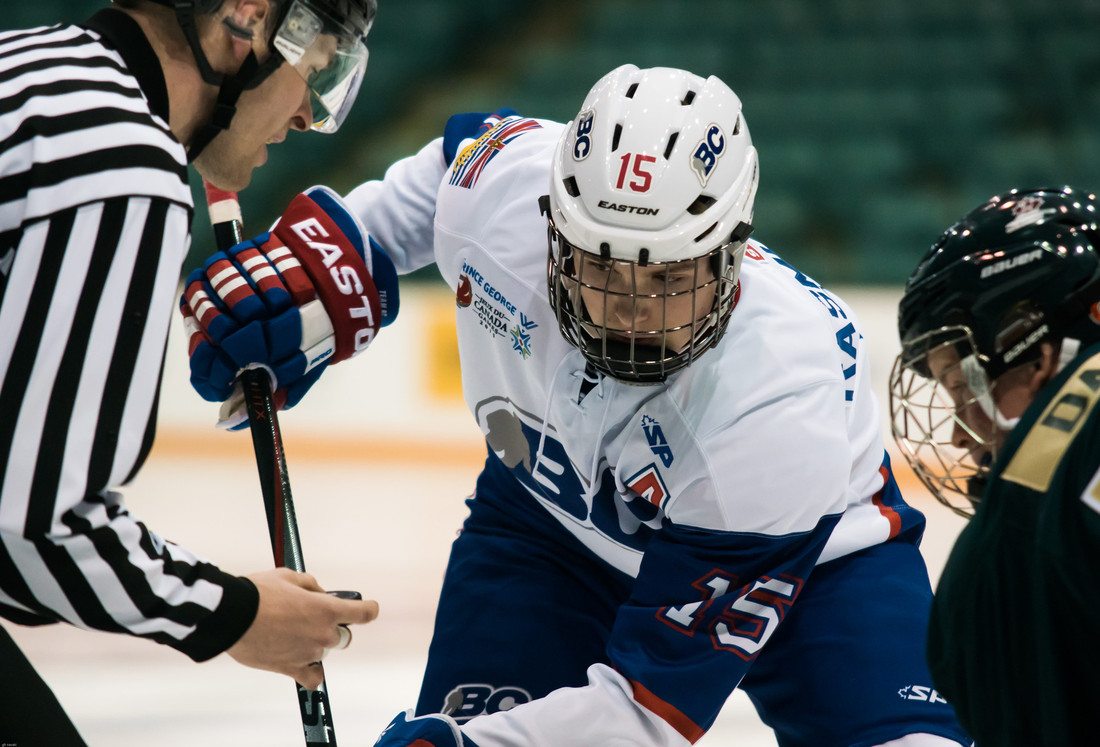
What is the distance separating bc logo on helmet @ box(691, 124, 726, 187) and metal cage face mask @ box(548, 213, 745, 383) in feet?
0.33

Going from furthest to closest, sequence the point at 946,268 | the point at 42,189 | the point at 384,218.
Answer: the point at 384,218
the point at 946,268
the point at 42,189

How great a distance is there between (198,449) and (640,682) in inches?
127

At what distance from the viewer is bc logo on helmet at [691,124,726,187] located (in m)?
1.72

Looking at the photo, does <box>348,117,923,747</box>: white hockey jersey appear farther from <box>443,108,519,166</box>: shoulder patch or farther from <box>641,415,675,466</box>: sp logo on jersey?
<box>443,108,519,166</box>: shoulder patch

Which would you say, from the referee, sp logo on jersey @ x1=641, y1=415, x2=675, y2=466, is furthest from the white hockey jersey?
the referee

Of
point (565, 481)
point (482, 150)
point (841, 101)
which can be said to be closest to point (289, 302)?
point (482, 150)

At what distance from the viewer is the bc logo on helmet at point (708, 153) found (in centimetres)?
172

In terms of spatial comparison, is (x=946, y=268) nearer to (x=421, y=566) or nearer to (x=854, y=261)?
(x=421, y=566)

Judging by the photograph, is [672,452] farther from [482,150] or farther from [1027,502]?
[1027,502]

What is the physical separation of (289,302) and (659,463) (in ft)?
2.29

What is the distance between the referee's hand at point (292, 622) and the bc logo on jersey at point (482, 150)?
Result: 794 mm

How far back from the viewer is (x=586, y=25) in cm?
716

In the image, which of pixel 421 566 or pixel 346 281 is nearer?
pixel 346 281

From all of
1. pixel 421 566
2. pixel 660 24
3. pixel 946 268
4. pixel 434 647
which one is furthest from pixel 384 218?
pixel 660 24
